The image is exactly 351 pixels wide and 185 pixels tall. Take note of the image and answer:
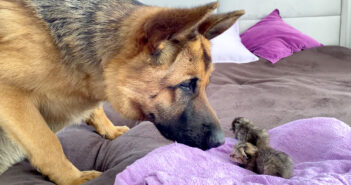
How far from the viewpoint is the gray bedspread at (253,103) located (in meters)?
1.52

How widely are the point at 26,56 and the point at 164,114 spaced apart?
1.99 ft

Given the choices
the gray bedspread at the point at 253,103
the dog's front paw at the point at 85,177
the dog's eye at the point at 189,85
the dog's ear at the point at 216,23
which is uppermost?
the dog's ear at the point at 216,23

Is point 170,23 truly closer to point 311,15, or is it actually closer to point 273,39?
point 273,39

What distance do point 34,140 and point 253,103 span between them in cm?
142

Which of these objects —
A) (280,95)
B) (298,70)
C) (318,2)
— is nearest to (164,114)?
(280,95)

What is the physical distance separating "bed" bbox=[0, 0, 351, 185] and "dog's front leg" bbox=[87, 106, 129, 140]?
0.04 meters

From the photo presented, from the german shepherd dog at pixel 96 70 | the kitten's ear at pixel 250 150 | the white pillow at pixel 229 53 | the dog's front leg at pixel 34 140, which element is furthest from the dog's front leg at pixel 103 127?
the white pillow at pixel 229 53

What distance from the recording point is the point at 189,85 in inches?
51.7

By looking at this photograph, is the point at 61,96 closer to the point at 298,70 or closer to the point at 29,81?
the point at 29,81

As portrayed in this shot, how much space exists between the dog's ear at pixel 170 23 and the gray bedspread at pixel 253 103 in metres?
0.48

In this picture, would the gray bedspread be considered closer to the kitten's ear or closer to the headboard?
the kitten's ear

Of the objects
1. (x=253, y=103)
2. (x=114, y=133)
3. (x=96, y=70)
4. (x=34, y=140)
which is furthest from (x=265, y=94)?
(x=34, y=140)

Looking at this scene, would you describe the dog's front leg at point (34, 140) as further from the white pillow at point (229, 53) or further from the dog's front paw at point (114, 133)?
the white pillow at point (229, 53)

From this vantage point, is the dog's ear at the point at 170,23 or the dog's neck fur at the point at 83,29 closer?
the dog's ear at the point at 170,23
